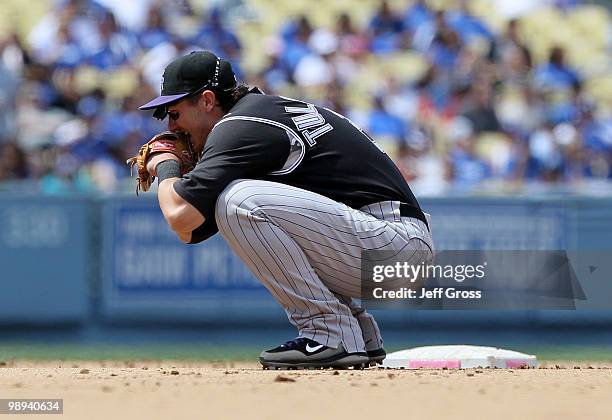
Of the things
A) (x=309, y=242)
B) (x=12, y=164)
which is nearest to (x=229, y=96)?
(x=309, y=242)

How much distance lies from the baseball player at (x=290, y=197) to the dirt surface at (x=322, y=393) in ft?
0.90

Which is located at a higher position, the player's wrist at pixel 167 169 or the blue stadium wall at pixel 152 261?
the blue stadium wall at pixel 152 261

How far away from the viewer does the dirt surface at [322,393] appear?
11.1 ft

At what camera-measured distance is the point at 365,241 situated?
182 inches

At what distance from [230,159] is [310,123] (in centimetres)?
40

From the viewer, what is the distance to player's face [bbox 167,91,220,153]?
474 cm

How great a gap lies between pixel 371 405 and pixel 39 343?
18.0ft

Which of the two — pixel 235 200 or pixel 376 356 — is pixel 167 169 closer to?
pixel 235 200

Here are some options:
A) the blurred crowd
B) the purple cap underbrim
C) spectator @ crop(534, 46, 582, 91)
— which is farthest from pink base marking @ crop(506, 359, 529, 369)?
spectator @ crop(534, 46, 582, 91)

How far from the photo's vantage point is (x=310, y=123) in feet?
15.3

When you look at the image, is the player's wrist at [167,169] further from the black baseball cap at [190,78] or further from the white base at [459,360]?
the white base at [459,360]

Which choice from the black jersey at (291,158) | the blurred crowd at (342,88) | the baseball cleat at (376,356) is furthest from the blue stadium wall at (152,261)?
the black jersey at (291,158)

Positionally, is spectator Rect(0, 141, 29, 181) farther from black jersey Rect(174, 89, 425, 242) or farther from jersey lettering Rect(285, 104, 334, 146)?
jersey lettering Rect(285, 104, 334, 146)

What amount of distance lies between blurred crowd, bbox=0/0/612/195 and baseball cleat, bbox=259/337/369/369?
17.6 feet
